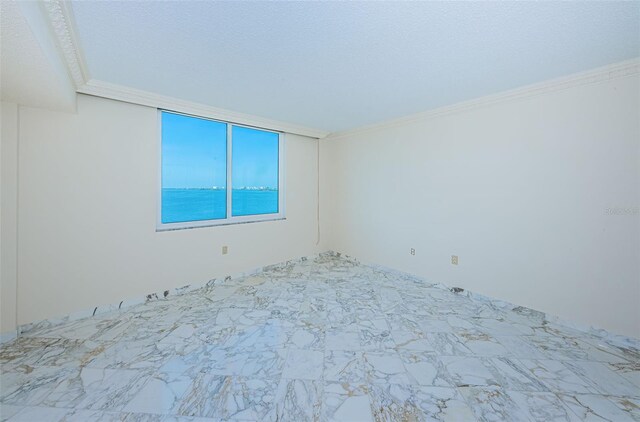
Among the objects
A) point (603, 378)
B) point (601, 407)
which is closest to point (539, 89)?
point (603, 378)

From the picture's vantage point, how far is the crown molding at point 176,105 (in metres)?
2.38

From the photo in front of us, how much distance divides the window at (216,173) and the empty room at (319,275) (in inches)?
1.4

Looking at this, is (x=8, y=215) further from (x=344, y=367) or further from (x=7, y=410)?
(x=344, y=367)

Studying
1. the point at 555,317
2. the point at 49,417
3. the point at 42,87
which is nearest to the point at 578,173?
the point at 555,317

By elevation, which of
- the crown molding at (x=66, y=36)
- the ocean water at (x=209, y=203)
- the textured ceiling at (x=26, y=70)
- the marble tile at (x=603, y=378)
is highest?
the crown molding at (x=66, y=36)

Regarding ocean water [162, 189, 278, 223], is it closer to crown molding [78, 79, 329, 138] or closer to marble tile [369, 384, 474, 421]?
crown molding [78, 79, 329, 138]

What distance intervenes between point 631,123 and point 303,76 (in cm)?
271

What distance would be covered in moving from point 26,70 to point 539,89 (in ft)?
13.3

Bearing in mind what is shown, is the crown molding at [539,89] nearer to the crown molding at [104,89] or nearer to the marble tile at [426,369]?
the crown molding at [104,89]

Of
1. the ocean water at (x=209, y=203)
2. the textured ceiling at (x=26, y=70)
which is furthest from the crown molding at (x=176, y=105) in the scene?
the ocean water at (x=209, y=203)

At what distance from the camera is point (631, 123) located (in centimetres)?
202

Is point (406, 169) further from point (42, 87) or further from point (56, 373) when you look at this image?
point (56, 373)

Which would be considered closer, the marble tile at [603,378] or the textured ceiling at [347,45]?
the textured ceiling at [347,45]

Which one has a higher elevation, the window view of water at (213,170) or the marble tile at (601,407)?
the window view of water at (213,170)
